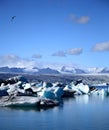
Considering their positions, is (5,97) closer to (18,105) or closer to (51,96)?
(18,105)

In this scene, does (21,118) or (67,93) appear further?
(67,93)

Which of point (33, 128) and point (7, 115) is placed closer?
point (33, 128)

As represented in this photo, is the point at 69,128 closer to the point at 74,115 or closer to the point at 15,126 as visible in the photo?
the point at 15,126

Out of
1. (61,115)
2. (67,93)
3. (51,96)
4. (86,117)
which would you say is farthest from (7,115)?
(67,93)

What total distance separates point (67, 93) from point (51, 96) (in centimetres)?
908

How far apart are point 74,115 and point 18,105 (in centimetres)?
390

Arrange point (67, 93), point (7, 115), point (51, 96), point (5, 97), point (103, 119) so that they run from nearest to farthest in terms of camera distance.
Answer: point (103, 119), point (7, 115), point (5, 97), point (51, 96), point (67, 93)

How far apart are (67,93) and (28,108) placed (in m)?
13.0

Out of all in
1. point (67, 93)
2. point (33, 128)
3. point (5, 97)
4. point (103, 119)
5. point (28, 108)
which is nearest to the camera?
point (33, 128)

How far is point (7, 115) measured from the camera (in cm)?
1620

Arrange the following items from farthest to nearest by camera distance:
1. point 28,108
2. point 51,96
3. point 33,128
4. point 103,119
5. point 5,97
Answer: point 51,96
point 5,97
point 28,108
point 103,119
point 33,128

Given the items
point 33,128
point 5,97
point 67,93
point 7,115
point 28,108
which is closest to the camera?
point 33,128

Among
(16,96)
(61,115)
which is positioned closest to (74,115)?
(61,115)

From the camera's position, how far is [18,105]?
19094mm
